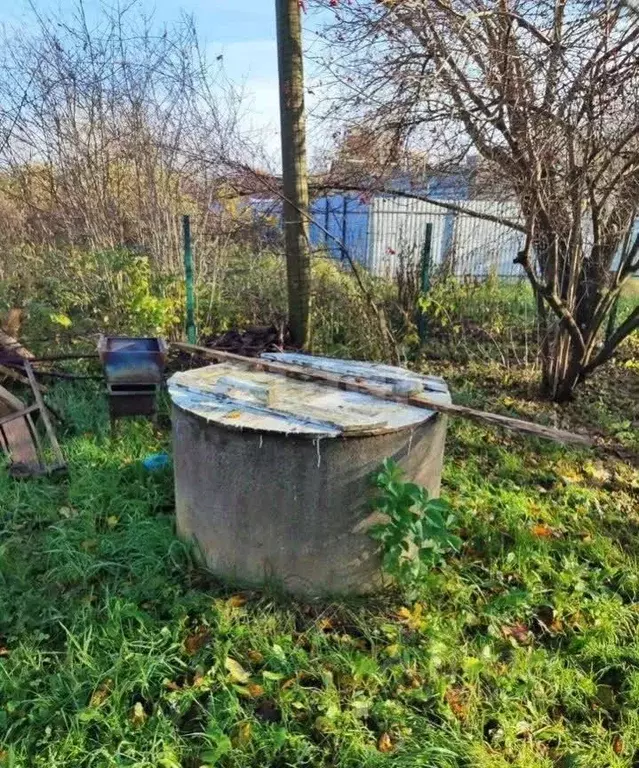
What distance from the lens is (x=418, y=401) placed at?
9.27 feet

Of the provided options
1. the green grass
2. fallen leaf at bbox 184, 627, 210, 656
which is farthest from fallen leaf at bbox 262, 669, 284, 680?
fallen leaf at bbox 184, 627, 210, 656

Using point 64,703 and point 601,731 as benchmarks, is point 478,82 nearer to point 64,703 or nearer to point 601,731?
point 601,731

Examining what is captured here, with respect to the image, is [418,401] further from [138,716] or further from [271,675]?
[138,716]

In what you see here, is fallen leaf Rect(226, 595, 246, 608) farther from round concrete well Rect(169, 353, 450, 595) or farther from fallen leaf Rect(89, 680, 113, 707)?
fallen leaf Rect(89, 680, 113, 707)

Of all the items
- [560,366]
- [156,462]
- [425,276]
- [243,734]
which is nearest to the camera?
[243,734]

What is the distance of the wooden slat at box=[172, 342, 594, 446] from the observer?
7.86 ft

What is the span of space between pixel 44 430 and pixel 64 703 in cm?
256

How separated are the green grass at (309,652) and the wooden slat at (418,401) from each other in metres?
0.78

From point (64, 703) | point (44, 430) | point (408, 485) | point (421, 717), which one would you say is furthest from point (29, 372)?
point (421, 717)

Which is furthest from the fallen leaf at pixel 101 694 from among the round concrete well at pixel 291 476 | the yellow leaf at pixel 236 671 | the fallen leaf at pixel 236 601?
the round concrete well at pixel 291 476

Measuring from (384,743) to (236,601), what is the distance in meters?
0.90

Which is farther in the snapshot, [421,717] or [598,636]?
[598,636]

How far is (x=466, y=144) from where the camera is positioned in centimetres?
461

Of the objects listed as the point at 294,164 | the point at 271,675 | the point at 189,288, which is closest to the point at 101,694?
the point at 271,675
